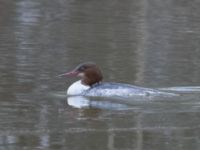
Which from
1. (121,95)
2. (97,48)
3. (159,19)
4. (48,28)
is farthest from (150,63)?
(159,19)

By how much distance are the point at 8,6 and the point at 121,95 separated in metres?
16.0

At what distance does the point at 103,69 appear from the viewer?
55.0 ft

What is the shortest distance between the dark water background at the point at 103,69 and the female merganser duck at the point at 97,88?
0.70 ft

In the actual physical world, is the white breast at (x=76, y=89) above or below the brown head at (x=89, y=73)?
below

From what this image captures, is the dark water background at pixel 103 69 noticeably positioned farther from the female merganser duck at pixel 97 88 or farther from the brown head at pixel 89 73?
the brown head at pixel 89 73

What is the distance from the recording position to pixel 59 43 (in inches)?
800

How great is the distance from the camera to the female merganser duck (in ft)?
45.5

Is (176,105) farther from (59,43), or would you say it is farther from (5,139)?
(59,43)

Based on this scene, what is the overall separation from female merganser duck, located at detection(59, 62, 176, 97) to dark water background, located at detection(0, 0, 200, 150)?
0.70 feet

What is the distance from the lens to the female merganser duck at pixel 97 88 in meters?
13.9

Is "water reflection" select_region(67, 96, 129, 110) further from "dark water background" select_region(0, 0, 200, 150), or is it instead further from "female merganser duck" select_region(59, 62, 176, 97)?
"female merganser duck" select_region(59, 62, 176, 97)

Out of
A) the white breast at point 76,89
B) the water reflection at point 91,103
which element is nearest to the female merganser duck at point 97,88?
the white breast at point 76,89

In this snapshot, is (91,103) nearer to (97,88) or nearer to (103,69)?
(97,88)

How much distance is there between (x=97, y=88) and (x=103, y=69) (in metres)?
2.47
